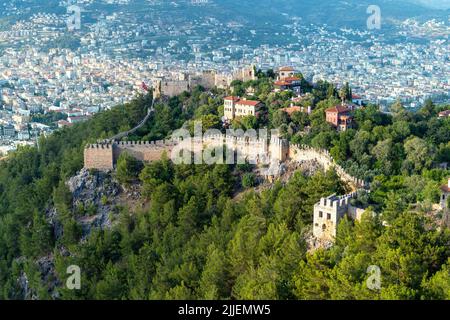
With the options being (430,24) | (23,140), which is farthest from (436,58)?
(23,140)

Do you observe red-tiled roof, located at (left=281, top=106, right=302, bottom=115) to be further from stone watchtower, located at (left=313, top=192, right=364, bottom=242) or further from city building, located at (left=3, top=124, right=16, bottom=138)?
city building, located at (left=3, top=124, right=16, bottom=138)

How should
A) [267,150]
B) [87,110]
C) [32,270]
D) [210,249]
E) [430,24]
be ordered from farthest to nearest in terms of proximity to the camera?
[430,24]
[87,110]
[267,150]
[32,270]
[210,249]

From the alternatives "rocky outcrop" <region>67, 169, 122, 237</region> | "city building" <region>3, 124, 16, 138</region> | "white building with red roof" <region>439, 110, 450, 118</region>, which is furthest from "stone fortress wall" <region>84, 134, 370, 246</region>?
"city building" <region>3, 124, 16, 138</region>

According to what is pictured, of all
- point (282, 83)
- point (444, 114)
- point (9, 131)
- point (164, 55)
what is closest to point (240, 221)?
point (282, 83)

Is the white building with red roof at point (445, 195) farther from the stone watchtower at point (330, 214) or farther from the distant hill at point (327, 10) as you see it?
the distant hill at point (327, 10)

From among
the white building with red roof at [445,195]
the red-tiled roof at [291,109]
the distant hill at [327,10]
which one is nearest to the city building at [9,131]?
the red-tiled roof at [291,109]

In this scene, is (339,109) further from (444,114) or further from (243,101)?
(444,114)

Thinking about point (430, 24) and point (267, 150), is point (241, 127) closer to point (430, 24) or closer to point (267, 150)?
point (267, 150)
